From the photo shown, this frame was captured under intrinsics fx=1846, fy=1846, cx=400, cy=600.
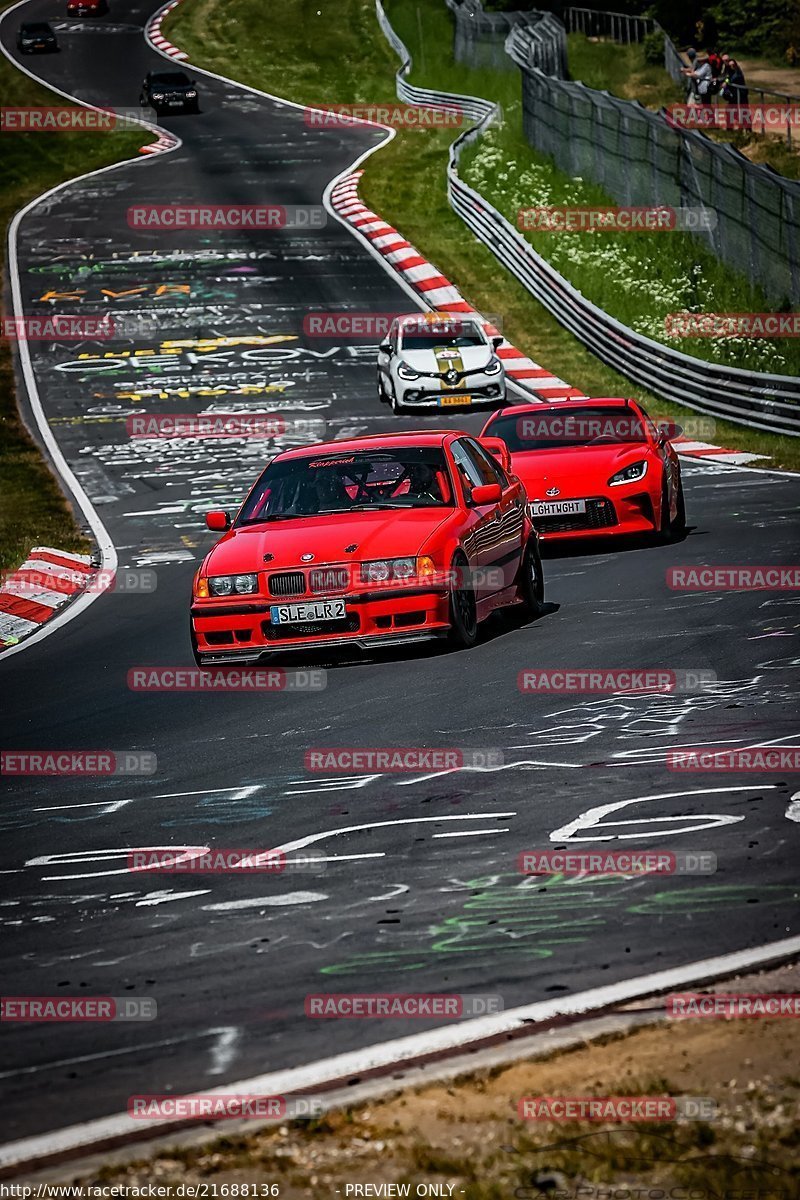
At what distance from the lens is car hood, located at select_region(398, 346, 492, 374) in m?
26.9

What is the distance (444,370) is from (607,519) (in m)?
11.8

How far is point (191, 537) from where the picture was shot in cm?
1953

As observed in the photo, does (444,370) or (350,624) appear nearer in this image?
(350,624)

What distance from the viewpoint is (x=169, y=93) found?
5728cm

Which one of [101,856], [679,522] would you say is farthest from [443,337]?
[101,856]

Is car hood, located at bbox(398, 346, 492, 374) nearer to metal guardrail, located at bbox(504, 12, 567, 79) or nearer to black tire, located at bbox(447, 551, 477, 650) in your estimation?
black tire, located at bbox(447, 551, 477, 650)

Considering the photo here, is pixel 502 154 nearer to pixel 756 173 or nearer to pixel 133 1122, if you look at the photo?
pixel 756 173

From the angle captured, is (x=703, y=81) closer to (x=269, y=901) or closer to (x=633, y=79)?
(x=633, y=79)

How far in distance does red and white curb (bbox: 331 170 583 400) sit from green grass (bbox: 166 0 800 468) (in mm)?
315

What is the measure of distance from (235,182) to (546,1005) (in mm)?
43548

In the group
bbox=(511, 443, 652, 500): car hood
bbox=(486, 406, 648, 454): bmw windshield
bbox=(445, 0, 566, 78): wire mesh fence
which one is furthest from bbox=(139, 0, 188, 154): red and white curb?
bbox=(511, 443, 652, 500): car hood

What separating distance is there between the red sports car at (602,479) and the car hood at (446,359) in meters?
10.3

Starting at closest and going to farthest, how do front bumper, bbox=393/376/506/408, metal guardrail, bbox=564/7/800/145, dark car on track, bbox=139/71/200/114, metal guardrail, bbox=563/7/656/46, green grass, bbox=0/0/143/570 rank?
green grass, bbox=0/0/143/570
front bumper, bbox=393/376/506/408
metal guardrail, bbox=564/7/800/145
metal guardrail, bbox=563/7/656/46
dark car on track, bbox=139/71/200/114

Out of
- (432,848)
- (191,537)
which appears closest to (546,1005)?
(432,848)
